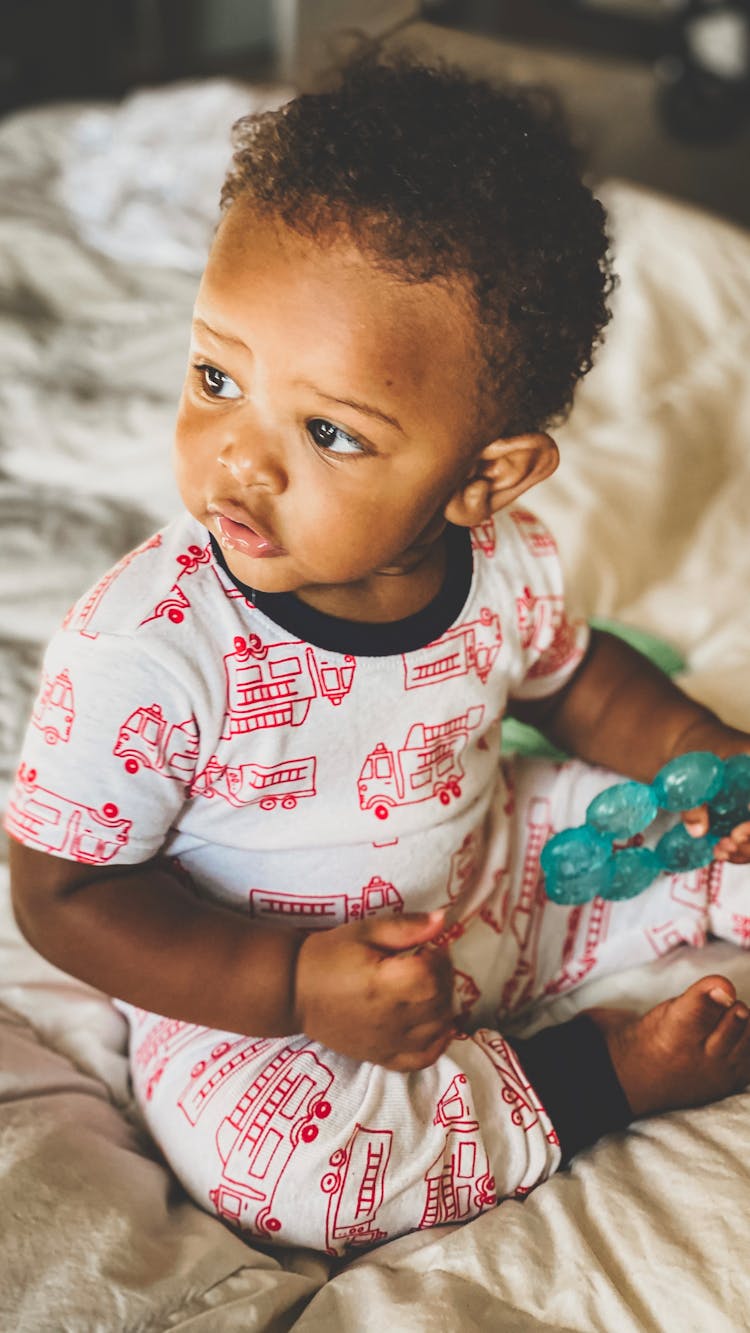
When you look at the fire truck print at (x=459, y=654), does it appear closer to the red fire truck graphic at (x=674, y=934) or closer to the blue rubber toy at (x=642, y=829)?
the blue rubber toy at (x=642, y=829)

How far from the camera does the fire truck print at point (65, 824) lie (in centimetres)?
67

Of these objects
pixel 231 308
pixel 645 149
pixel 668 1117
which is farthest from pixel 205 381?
pixel 645 149

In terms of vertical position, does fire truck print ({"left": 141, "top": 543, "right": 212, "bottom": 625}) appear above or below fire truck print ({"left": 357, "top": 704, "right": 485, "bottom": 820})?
above

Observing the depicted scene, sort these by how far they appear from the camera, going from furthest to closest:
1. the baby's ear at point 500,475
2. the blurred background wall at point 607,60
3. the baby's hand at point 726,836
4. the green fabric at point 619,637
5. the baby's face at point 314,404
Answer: the blurred background wall at point 607,60 → the green fabric at point 619,637 → the baby's hand at point 726,836 → the baby's ear at point 500,475 → the baby's face at point 314,404

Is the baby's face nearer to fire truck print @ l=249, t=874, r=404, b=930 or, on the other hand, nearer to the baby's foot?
fire truck print @ l=249, t=874, r=404, b=930

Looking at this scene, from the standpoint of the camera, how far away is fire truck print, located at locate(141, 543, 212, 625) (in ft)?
2.21

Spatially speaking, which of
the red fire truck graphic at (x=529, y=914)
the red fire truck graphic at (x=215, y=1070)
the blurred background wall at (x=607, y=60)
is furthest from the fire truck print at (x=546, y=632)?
the blurred background wall at (x=607, y=60)

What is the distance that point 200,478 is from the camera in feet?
2.12

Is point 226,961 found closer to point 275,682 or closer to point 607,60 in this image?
point 275,682

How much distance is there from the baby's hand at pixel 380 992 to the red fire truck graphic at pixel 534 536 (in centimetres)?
30

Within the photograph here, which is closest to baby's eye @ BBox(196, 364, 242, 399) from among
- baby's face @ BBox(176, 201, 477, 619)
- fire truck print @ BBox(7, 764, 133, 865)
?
baby's face @ BBox(176, 201, 477, 619)

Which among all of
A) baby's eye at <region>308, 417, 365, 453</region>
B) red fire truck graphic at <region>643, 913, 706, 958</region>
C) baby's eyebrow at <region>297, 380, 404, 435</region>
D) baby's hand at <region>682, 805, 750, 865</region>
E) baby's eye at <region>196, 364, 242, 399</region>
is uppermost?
baby's eyebrow at <region>297, 380, 404, 435</region>

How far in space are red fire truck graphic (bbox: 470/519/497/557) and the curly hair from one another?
14 centimetres

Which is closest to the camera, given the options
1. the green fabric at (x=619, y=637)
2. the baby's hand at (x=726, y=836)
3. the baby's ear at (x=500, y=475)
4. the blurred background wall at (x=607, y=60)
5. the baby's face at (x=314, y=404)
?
the baby's face at (x=314, y=404)
